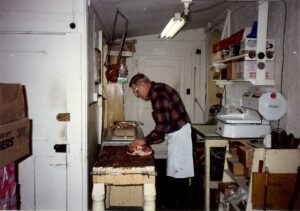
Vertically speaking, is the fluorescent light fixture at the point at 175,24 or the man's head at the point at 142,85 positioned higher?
the fluorescent light fixture at the point at 175,24

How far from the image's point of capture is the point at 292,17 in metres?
3.04

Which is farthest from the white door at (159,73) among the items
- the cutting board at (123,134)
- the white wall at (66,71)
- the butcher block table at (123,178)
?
the butcher block table at (123,178)

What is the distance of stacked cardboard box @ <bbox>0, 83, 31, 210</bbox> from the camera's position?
5.60ft

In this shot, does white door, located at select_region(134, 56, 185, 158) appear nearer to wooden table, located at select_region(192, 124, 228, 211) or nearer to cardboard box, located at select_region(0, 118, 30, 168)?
wooden table, located at select_region(192, 124, 228, 211)

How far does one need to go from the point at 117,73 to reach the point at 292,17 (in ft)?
9.60

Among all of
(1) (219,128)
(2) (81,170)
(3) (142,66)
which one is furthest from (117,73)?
(2) (81,170)

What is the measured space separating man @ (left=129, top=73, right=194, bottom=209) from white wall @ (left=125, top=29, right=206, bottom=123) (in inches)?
122

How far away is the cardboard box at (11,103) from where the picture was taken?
5.63ft

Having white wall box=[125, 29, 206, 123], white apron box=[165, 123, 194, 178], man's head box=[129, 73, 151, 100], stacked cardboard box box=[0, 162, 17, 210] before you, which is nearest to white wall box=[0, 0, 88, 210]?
man's head box=[129, 73, 151, 100]

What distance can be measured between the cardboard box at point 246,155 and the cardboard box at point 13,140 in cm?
194

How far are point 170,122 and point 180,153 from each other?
403 mm

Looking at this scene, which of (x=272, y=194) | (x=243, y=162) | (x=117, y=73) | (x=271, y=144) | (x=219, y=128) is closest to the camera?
(x=272, y=194)

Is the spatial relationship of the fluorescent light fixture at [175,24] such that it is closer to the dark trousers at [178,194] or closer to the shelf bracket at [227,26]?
the shelf bracket at [227,26]

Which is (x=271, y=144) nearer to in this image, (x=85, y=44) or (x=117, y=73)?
(x=85, y=44)
